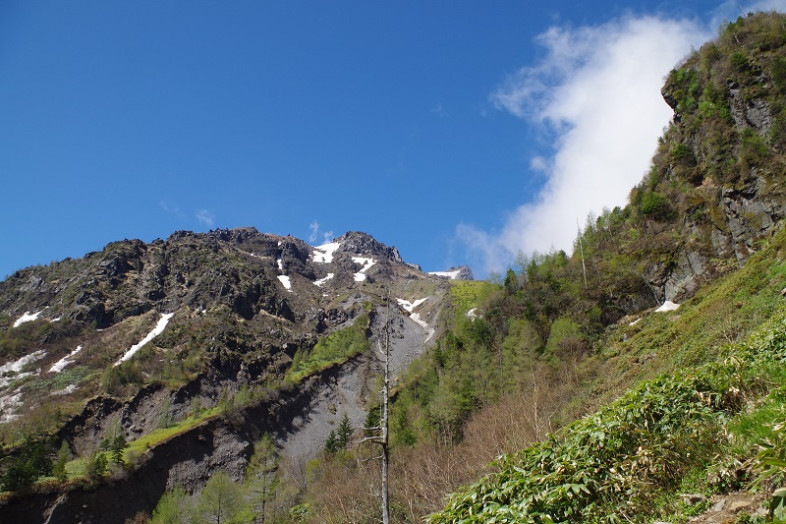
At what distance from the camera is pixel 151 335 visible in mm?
122562

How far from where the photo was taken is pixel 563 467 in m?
7.46

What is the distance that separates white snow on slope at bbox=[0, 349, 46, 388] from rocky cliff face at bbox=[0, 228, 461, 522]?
30cm

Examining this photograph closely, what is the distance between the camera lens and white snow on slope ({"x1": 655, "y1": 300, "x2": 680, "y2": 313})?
34.5 meters

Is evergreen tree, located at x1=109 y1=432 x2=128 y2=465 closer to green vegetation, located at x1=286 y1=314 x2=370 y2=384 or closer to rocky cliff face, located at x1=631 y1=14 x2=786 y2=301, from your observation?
green vegetation, located at x1=286 y1=314 x2=370 y2=384

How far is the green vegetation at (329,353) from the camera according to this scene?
92.0 metres

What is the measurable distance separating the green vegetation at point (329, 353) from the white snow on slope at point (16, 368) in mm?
65126

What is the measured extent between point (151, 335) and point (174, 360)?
24.2m

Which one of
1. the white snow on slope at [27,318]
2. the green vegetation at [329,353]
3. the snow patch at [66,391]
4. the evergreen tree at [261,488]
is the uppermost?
the white snow on slope at [27,318]

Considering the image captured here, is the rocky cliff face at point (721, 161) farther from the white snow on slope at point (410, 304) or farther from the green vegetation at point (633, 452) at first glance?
the white snow on slope at point (410, 304)

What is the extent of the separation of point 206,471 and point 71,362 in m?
69.6

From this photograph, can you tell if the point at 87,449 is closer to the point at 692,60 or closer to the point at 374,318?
the point at 374,318

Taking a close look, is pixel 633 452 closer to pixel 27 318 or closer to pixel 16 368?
pixel 16 368

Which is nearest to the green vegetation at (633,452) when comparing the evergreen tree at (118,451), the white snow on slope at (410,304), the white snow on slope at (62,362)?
the evergreen tree at (118,451)

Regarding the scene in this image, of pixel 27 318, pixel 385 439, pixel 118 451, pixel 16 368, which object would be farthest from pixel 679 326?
pixel 27 318
